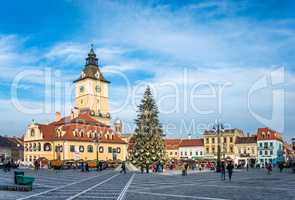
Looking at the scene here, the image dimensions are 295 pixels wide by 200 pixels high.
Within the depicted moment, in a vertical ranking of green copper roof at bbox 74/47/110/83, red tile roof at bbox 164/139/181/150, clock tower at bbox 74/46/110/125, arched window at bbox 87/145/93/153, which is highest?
green copper roof at bbox 74/47/110/83

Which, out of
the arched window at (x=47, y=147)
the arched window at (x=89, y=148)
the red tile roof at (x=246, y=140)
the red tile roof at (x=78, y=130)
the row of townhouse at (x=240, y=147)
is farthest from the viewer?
the red tile roof at (x=246, y=140)

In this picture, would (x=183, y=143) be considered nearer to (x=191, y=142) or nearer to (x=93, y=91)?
(x=191, y=142)

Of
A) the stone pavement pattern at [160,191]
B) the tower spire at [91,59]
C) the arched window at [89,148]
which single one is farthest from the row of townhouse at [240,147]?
the stone pavement pattern at [160,191]

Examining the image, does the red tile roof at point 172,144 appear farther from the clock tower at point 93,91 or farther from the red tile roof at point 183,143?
the clock tower at point 93,91

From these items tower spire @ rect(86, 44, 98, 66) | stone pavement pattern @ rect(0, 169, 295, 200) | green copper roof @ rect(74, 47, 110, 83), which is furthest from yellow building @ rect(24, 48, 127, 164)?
stone pavement pattern @ rect(0, 169, 295, 200)

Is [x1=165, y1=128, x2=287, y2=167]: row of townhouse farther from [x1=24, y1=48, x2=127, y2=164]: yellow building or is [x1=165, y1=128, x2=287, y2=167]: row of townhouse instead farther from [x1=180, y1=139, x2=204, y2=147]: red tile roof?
[x1=24, y1=48, x2=127, y2=164]: yellow building

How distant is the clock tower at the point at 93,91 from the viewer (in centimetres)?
11588

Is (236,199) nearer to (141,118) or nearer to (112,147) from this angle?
(141,118)

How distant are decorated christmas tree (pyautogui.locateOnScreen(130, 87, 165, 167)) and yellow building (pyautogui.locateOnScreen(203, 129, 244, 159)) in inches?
2499

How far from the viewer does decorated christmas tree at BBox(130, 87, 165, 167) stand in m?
55.8

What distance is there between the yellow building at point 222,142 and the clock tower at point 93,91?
30092mm

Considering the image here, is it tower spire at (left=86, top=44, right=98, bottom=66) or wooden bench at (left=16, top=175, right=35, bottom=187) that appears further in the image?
tower spire at (left=86, top=44, right=98, bottom=66)

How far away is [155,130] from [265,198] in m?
39.6

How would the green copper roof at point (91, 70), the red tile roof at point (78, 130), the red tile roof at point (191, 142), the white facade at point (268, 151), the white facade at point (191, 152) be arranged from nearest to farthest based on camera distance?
the red tile roof at point (78, 130), the white facade at point (268, 151), the green copper roof at point (91, 70), the white facade at point (191, 152), the red tile roof at point (191, 142)
